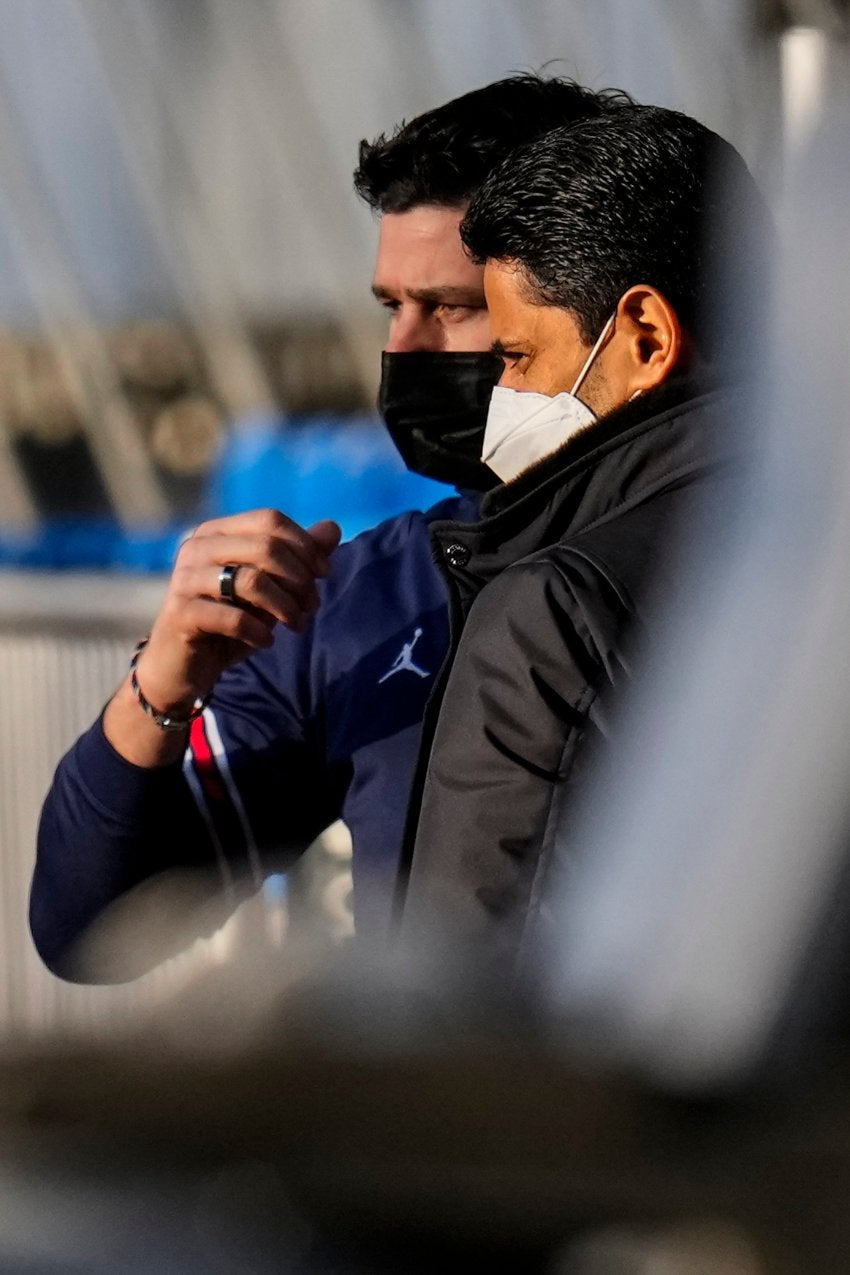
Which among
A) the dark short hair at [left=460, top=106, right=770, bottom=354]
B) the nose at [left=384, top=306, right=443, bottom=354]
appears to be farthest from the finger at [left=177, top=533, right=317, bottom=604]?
the nose at [left=384, top=306, right=443, bottom=354]

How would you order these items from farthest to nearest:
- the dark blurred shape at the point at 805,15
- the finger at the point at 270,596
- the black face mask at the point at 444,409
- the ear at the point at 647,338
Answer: the black face mask at the point at 444,409, the finger at the point at 270,596, the ear at the point at 647,338, the dark blurred shape at the point at 805,15

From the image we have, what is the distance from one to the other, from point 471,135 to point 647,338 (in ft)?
2.89

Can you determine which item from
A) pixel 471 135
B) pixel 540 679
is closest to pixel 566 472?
pixel 540 679

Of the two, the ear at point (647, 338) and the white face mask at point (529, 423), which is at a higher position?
the ear at point (647, 338)

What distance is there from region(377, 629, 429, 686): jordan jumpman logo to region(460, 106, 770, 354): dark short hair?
1.62 ft

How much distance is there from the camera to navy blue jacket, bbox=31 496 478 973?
236 centimetres

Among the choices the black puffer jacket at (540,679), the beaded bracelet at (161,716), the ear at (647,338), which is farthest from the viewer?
the beaded bracelet at (161,716)

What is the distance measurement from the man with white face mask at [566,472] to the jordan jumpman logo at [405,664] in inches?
9.5

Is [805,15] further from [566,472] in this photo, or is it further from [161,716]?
[161,716]

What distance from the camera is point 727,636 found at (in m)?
A: 1.09

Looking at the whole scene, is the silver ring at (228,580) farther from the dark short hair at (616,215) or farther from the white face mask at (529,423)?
the dark short hair at (616,215)

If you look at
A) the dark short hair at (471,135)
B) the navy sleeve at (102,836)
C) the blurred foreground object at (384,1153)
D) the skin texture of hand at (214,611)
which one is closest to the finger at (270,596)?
the skin texture of hand at (214,611)

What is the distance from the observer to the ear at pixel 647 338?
1981 millimetres

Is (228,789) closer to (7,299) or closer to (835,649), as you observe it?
(835,649)
